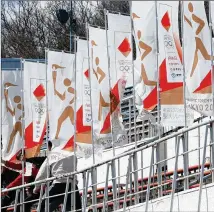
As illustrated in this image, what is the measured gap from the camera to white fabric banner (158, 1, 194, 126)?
14.9 metres

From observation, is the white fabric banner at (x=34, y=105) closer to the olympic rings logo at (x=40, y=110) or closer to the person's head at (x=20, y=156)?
the olympic rings logo at (x=40, y=110)

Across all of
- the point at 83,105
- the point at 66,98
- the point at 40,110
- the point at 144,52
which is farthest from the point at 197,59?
the point at 40,110

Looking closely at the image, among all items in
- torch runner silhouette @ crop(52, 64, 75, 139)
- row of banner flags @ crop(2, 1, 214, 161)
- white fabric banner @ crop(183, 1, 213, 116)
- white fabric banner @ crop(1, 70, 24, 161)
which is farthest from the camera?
white fabric banner @ crop(1, 70, 24, 161)

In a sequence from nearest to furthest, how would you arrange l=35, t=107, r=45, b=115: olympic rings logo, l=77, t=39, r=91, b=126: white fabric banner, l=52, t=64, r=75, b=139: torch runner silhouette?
l=77, t=39, r=91, b=126: white fabric banner
l=52, t=64, r=75, b=139: torch runner silhouette
l=35, t=107, r=45, b=115: olympic rings logo

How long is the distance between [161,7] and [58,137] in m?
3.88

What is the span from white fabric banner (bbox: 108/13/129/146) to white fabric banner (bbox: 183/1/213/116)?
2802 millimetres

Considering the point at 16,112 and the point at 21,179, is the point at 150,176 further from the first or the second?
the point at 16,112

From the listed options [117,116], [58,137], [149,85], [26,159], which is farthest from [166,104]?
[26,159]

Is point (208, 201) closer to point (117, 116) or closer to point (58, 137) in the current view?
point (117, 116)

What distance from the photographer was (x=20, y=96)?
20.2 metres

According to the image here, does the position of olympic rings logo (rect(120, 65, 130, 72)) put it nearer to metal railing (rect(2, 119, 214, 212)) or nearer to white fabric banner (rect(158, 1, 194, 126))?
metal railing (rect(2, 119, 214, 212))

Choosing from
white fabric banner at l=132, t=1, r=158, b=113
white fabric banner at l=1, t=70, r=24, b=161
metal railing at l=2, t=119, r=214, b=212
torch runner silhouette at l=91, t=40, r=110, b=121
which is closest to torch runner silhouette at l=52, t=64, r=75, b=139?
torch runner silhouette at l=91, t=40, r=110, b=121

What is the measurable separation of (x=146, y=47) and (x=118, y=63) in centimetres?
132

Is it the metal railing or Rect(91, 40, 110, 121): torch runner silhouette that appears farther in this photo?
Rect(91, 40, 110, 121): torch runner silhouette
